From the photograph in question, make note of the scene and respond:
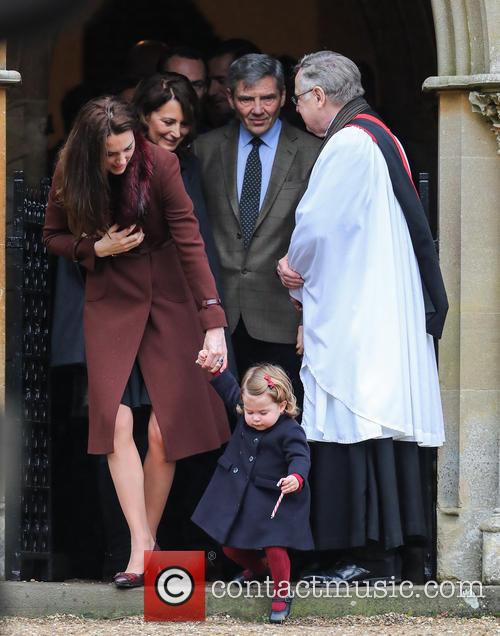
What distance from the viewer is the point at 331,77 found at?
163 inches

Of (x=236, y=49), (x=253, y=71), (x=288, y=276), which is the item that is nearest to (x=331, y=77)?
(x=253, y=71)

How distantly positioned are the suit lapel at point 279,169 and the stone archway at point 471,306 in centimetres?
61

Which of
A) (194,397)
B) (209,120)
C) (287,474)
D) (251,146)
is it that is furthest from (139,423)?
(209,120)

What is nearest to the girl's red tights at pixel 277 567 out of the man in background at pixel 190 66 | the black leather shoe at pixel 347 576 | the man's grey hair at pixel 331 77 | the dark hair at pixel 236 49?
the black leather shoe at pixel 347 576

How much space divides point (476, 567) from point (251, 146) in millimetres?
1908

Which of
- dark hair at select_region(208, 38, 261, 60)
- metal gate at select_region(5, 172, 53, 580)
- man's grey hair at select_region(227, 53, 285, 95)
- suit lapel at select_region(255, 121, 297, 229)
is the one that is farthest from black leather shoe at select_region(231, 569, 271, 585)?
dark hair at select_region(208, 38, 261, 60)

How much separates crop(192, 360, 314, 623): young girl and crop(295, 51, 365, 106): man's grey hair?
3.50 feet

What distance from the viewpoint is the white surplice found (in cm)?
404

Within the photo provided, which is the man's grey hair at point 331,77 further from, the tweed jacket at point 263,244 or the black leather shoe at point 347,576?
the black leather shoe at point 347,576

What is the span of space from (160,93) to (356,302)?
1100 mm

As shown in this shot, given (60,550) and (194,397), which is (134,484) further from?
(60,550)

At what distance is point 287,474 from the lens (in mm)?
3809

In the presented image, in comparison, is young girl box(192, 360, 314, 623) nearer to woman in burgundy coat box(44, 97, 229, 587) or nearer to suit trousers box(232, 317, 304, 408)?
woman in burgundy coat box(44, 97, 229, 587)

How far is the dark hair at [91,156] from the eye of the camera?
12.1ft
